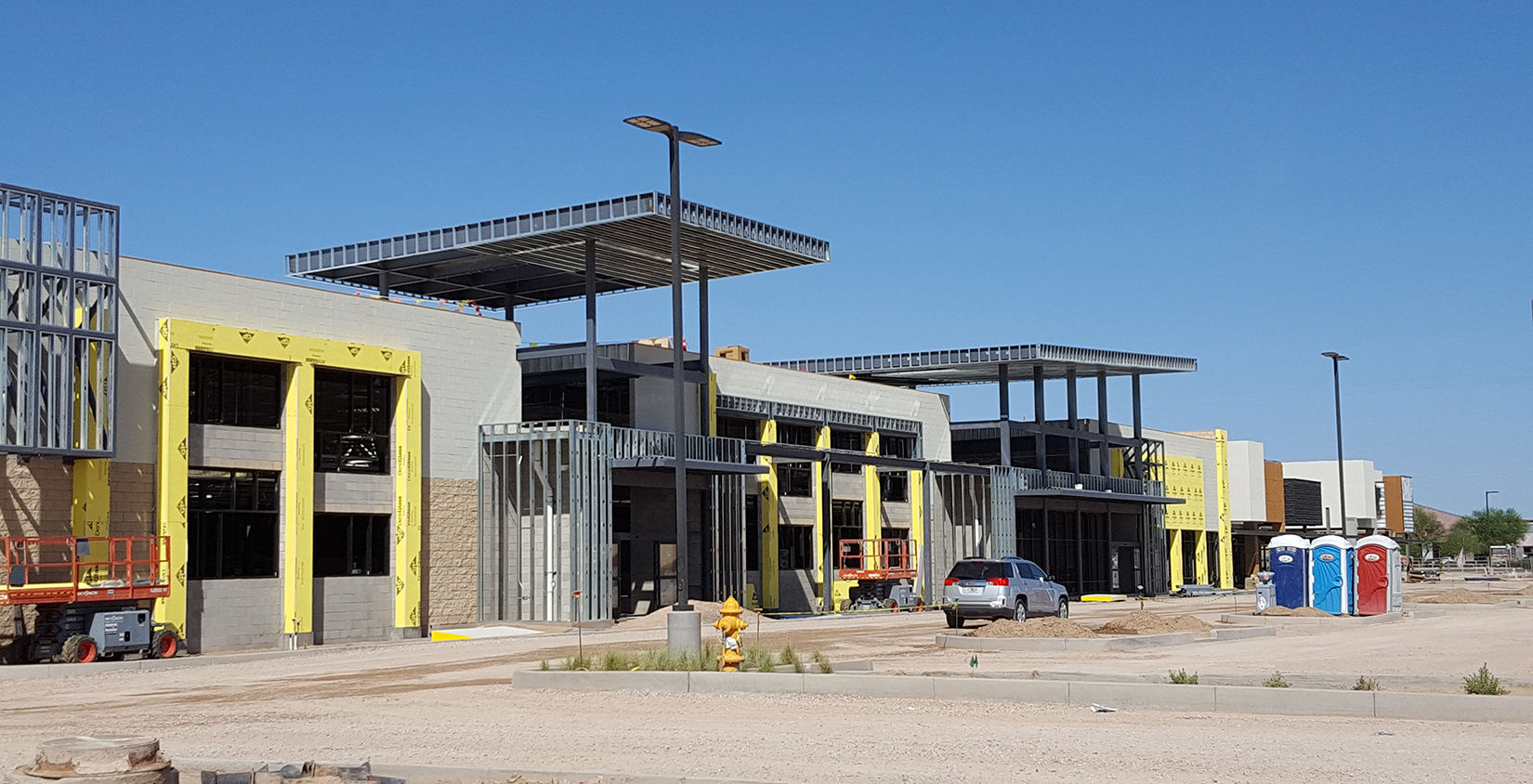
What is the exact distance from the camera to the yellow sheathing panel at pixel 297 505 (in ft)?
113

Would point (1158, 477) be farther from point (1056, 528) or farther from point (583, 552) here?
point (583, 552)

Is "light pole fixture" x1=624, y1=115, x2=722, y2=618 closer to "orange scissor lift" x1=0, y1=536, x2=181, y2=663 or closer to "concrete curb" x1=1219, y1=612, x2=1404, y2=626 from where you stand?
"orange scissor lift" x1=0, y1=536, x2=181, y2=663

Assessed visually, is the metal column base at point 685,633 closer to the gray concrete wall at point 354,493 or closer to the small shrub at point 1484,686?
the small shrub at point 1484,686

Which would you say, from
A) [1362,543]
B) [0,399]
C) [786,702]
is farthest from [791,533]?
[786,702]

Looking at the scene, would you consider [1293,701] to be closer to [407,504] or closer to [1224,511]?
[407,504]

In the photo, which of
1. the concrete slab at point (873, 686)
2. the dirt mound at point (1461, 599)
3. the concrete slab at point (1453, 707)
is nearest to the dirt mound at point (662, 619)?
the concrete slab at point (873, 686)

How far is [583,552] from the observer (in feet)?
130

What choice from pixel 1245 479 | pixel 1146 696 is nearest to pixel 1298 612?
pixel 1146 696

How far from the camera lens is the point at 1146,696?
16.8 metres

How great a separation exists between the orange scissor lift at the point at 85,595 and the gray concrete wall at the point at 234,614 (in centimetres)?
213

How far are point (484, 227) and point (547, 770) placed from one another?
31.5 meters

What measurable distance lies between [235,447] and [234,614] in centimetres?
362

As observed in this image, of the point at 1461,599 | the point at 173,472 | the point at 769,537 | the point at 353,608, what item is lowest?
the point at 1461,599

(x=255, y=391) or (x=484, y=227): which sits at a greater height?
(x=484, y=227)
